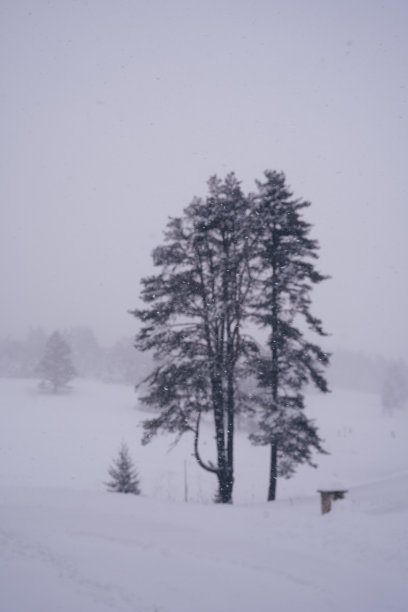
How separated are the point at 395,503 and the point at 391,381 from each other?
7966cm

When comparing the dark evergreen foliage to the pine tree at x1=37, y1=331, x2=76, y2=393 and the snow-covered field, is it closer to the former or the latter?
the snow-covered field

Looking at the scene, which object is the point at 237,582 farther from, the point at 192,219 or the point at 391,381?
the point at 391,381

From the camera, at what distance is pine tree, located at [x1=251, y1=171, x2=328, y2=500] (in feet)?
45.9

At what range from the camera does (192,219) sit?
13938 mm

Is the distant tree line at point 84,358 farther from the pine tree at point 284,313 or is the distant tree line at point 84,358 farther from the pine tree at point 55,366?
the pine tree at point 284,313

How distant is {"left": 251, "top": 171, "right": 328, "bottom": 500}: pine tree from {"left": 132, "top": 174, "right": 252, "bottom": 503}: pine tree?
87 cm

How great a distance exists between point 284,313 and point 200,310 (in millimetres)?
3336

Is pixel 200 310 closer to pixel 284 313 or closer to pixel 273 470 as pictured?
pixel 284 313

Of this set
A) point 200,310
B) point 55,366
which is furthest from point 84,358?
point 200,310

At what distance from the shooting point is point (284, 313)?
567 inches

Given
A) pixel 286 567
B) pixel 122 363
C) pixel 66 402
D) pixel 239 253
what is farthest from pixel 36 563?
pixel 122 363

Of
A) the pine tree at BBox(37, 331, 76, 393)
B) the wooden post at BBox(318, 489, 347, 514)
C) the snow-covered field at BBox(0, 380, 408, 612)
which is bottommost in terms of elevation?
the snow-covered field at BBox(0, 380, 408, 612)

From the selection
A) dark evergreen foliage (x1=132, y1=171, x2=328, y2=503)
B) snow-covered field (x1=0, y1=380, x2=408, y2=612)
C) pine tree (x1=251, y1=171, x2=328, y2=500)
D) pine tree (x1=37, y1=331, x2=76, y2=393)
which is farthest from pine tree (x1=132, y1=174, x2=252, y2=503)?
pine tree (x1=37, y1=331, x2=76, y2=393)

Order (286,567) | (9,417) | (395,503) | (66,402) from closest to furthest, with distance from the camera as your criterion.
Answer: (286,567) → (395,503) → (9,417) → (66,402)
